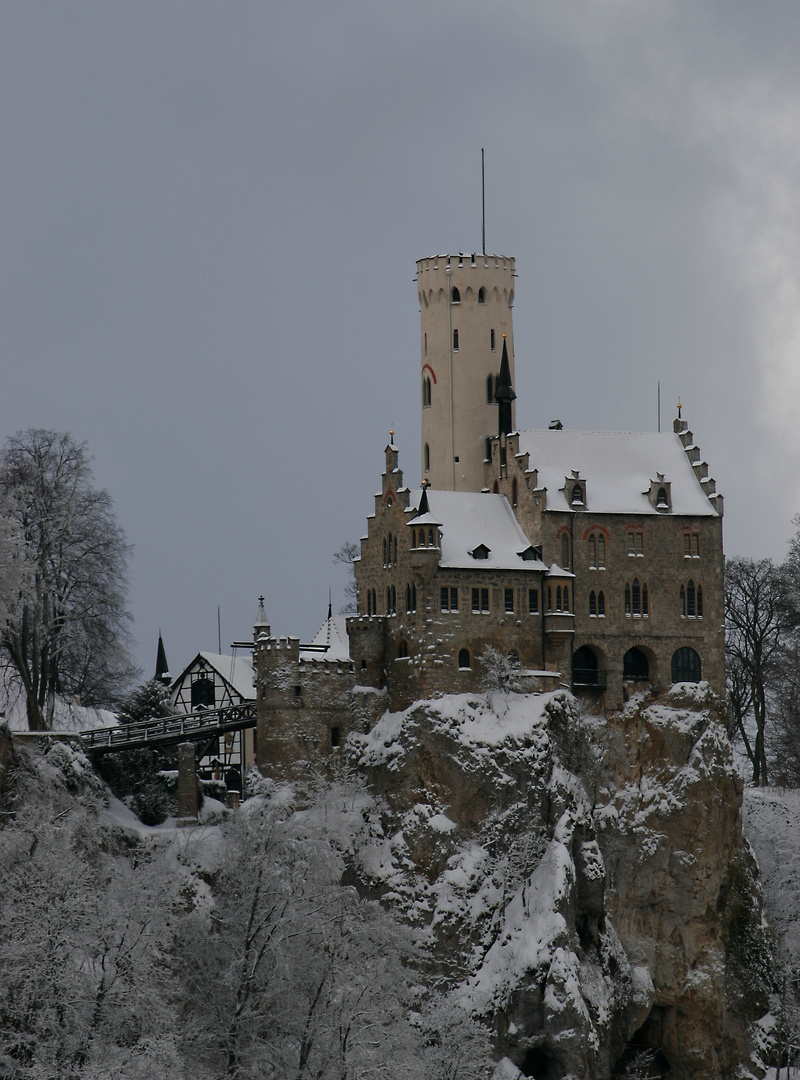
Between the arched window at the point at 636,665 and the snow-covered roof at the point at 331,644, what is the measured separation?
42.4 feet

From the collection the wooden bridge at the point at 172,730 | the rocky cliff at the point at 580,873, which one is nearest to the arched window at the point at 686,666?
the rocky cliff at the point at 580,873

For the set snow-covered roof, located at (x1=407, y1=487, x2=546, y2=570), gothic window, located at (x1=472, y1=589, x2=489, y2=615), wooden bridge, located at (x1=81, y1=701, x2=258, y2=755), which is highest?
snow-covered roof, located at (x1=407, y1=487, x2=546, y2=570)

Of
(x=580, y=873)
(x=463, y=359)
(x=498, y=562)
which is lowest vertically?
(x=580, y=873)

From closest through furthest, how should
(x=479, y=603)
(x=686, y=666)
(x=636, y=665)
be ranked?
(x=479, y=603) → (x=636, y=665) → (x=686, y=666)

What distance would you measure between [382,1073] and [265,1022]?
14.8 feet

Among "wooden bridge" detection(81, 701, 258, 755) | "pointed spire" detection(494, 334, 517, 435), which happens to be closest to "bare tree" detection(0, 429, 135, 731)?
"wooden bridge" detection(81, 701, 258, 755)

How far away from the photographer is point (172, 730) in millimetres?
96500

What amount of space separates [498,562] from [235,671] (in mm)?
19324

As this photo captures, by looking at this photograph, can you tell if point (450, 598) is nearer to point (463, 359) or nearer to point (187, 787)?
point (187, 787)

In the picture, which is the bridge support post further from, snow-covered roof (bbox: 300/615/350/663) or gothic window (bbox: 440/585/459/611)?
gothic window (bbox: 440/585/459/611)

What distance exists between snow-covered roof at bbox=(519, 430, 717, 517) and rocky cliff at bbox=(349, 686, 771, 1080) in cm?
914

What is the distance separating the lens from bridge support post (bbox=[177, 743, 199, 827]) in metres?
92.8

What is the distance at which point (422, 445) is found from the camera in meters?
107

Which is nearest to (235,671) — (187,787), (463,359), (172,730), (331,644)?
(331,644)
